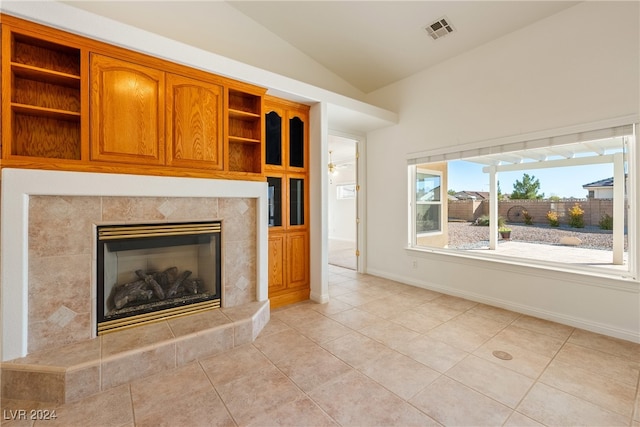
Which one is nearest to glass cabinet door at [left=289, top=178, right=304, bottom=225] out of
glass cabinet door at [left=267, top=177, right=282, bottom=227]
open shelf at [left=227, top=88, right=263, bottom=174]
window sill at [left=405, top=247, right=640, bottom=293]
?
glass cabinet door at [left=267, top=177, right=282, bottom=227]

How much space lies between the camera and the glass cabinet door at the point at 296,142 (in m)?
3.65

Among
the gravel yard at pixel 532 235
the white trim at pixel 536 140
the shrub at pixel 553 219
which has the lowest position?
the gravel yard at pixel 532 235

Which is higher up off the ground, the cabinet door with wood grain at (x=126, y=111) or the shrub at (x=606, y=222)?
the cabinet door with wood grain at (x=126, y=111)

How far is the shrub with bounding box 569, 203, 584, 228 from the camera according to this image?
3.03 meters

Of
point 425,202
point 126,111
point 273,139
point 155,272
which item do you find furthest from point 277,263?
point 425,202

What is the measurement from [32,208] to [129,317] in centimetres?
111

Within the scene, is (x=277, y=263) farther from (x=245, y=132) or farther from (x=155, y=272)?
(x=245, y=132)

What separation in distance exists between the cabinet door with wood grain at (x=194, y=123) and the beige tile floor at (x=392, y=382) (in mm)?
1838

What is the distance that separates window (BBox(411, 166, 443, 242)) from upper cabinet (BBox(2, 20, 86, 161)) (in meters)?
4.21

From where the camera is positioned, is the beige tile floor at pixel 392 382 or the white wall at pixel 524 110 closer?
the beige tile floor at pixel 392 382

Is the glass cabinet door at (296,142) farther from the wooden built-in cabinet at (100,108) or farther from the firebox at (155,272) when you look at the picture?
the firebox at (155,272)

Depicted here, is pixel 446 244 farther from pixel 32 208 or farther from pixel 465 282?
pixel 32 208

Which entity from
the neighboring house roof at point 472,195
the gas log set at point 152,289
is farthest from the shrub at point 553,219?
the gas log set at point 152,289

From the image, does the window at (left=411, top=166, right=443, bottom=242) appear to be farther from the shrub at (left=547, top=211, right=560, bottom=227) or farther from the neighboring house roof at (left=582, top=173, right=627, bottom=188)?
the neighboring house roof at (left=582, top=173, right=627, bottom=188)
